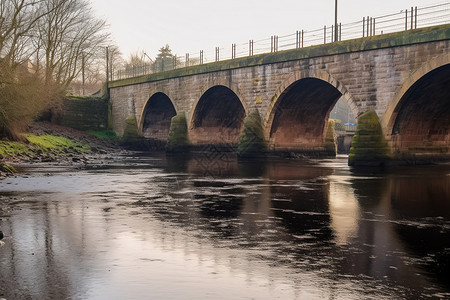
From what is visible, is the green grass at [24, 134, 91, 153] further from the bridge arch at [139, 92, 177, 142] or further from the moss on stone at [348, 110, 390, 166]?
the moss on stone at [348, 110, 390, 166]

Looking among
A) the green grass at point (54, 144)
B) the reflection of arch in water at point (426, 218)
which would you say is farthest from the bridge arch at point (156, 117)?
the reflection of arch in water at point (426, 218)

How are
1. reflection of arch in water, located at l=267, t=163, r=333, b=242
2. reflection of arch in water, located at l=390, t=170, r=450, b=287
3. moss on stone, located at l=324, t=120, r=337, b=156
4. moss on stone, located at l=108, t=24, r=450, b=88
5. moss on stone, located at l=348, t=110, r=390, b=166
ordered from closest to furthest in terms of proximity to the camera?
reflection of arch in water, located at l=390, t=170, r=450, b=287 < reflection of arch in water, located at l=267, t=163, r=333, b=242 < moss on stone, located at l=108, t=24, r=450, b=88 < moss on stone, located at l=348, t=110, r=390, b=166 < moss on stone, located at l=324, t=120, r=337, b=156

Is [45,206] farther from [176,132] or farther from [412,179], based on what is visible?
[176,132]

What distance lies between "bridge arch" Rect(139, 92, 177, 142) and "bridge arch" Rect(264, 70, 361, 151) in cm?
1646

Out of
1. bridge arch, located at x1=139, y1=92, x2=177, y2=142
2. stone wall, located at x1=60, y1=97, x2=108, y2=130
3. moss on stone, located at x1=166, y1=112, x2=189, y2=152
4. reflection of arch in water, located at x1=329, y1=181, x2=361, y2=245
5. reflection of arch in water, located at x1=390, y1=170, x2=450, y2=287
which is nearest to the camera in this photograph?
reflection of arch in water, located at x1=390, y1=170, x2=450, y2=287

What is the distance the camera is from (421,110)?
26.2 metres

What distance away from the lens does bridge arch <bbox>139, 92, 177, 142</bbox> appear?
5016 cm

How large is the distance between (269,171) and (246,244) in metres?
16.3

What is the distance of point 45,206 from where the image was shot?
42.3 ft

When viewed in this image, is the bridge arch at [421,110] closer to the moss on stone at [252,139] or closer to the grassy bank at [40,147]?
the moss on stone at [252,139]

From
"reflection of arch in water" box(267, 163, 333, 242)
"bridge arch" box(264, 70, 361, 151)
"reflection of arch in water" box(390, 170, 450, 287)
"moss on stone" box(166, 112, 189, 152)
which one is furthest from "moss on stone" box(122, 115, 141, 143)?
"reflection of arch in water" box(390, 170, 450, 287)

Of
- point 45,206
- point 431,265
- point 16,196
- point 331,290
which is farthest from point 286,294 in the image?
point 16,196

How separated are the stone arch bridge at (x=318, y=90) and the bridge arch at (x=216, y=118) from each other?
0.26ft

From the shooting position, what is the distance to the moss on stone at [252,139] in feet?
111
